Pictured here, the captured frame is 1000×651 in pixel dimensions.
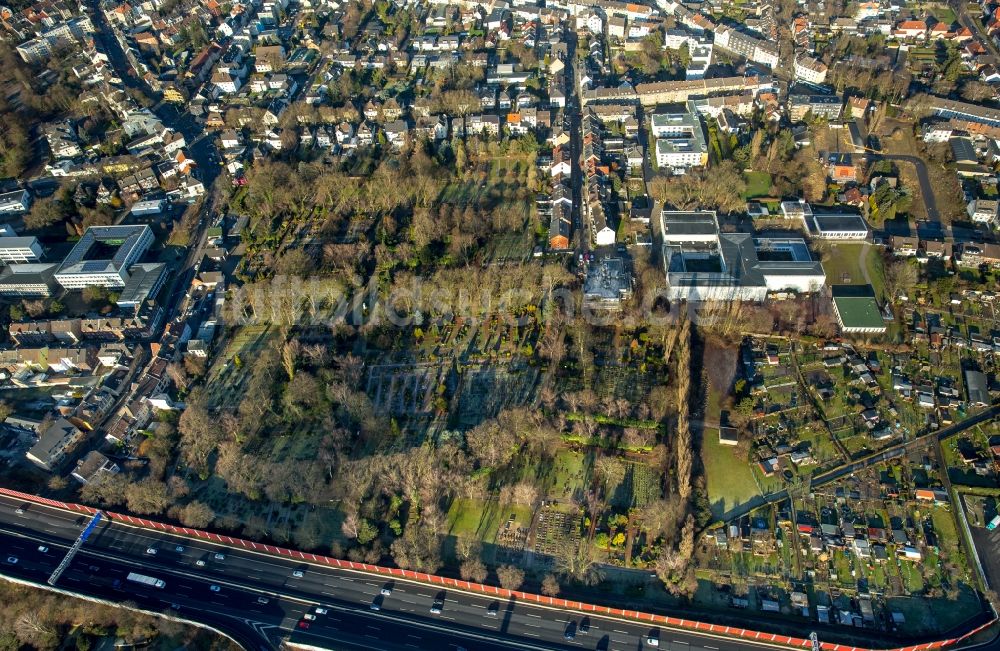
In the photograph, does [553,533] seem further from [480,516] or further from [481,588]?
[481,588]

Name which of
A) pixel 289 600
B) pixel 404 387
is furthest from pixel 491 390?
pixel 289 600

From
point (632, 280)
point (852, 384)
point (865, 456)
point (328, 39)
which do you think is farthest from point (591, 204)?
point (328, 39)

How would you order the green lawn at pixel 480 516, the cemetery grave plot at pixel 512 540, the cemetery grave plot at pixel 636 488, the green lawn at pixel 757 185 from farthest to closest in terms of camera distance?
the green lawn at pixel 757 185
the cemetery grave plot at pixel 636 488
the green lawn at pixel 480 516
the cemetery grave plot at pixel 512 540

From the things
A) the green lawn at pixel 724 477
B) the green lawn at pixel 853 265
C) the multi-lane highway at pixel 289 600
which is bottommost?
the multi-lane highway at pixel 289 600

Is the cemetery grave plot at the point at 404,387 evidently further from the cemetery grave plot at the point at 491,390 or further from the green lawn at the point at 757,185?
the green lawn at the point at 757,185

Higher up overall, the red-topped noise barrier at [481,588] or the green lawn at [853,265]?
the green lawn at [853,265]

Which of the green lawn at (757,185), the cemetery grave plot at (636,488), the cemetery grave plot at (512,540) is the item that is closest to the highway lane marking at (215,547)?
the cemetery grave plot at (512,540)
